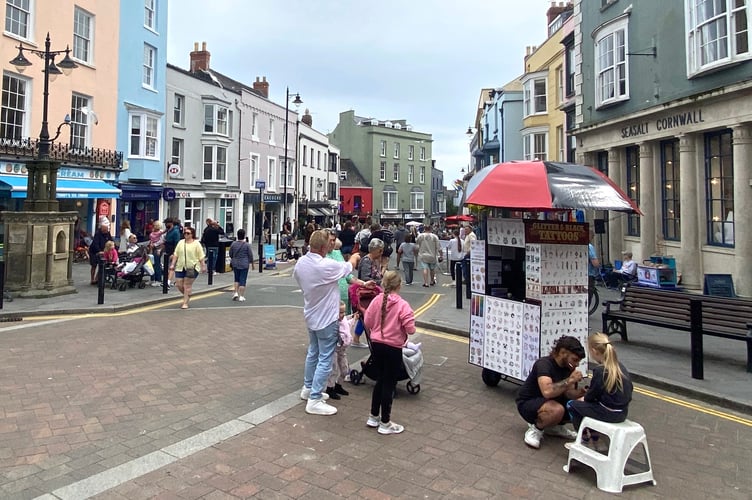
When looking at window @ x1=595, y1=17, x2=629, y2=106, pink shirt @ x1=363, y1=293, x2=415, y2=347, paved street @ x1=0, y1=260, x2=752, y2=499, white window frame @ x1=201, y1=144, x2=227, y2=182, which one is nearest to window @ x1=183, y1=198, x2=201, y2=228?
white window frame @ x1=201, y1=144, x2=227, y2=182

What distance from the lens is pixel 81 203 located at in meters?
21.1

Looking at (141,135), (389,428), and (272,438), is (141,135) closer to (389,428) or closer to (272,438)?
(272,438)

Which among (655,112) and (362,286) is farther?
(655,112)

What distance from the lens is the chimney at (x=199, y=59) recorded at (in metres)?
34.4

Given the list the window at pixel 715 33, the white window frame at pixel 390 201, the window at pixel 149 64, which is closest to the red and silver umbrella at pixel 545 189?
the window at pixel 715 33

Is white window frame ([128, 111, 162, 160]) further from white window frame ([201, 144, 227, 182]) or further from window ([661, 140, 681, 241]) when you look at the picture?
window ([661, 140, 681, 241])

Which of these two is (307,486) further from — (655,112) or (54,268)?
(655,112)

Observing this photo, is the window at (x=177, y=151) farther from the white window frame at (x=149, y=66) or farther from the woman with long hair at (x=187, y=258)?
the woman with long hair at (x=187, y=258)

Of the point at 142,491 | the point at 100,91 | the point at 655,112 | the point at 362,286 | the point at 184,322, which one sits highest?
the point at 100,91

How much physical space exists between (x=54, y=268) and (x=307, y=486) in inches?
423

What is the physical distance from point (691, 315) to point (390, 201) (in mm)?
61840

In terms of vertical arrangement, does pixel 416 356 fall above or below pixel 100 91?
below

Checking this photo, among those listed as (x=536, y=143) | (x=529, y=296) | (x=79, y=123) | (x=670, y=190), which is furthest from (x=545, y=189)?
(x=536, y=143)

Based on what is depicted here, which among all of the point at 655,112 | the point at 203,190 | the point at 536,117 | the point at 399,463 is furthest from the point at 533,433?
the point at 203,190
